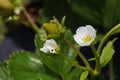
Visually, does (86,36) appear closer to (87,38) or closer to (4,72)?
(87,38)

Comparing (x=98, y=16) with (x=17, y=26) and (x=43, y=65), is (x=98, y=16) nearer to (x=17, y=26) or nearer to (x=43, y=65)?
(x=43, y=65)

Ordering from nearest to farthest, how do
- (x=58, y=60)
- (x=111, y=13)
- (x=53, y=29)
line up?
(x=53, y=29), (x=58, y=60), (x=111, y=13)

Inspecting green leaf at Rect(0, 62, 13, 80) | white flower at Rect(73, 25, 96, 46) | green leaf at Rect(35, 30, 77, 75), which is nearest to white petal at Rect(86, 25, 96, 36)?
white flower at Rect(73, 25, 96, 46)

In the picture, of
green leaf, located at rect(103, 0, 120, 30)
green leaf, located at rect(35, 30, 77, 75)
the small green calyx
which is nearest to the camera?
the small green calyx

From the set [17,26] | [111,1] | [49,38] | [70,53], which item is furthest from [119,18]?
[17,26]

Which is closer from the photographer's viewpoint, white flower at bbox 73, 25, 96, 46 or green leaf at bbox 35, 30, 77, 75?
white flower at bbox 73, 25, 96, 46

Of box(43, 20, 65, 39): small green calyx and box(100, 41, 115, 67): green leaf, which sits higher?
box(43, 20, 65, 39): small green calyx

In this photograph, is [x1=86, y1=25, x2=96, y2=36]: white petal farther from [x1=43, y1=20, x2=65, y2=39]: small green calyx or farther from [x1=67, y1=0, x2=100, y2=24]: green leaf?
[x1=67, y1=0, x2=100, y2=24]: green leaf

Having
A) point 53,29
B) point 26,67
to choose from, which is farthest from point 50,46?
point 26,67
